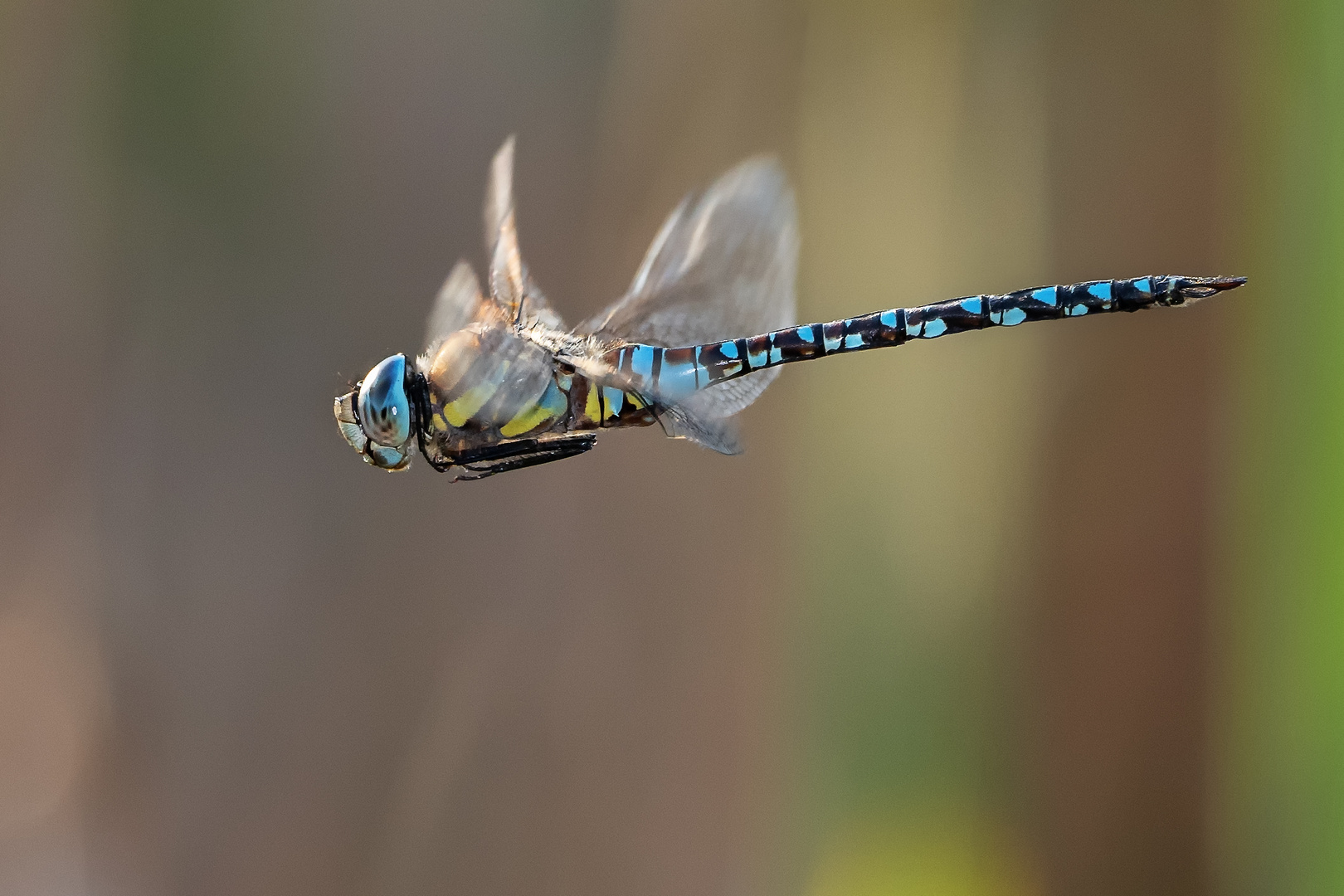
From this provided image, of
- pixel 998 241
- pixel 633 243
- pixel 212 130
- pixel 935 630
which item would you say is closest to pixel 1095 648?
pixel 935 630

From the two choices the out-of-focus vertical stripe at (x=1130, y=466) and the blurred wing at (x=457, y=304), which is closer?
the blurred wing at (x=457, y=304)

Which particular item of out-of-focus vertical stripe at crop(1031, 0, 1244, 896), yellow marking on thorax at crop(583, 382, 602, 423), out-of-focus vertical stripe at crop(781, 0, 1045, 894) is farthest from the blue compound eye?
out-of-focus vertical stripe at crop(1031, 0, 1244, 896)

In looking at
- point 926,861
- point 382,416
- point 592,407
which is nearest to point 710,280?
point 592,407

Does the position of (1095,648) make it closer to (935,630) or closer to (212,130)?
(935,630)

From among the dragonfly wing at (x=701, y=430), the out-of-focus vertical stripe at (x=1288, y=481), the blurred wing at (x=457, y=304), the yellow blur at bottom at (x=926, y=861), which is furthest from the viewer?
the yellow blur at bottom at (x=926, y=861)

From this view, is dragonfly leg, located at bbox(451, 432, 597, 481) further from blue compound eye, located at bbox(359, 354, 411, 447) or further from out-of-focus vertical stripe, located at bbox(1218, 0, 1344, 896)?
out-of-focus vertical stripe, located at bbox(1218, 0, 1344, 896)

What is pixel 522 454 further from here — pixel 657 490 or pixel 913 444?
pixel 913 444

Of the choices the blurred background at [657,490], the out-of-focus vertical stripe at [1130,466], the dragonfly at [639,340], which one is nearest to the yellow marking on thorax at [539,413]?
the dragonfly at [639,340]

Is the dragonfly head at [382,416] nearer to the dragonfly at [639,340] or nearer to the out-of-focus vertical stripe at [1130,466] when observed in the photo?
the dragonfly at [639,340]
